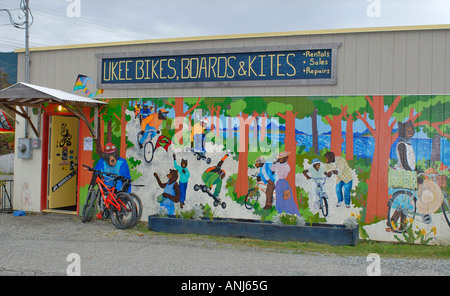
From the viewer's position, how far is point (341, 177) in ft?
28.9

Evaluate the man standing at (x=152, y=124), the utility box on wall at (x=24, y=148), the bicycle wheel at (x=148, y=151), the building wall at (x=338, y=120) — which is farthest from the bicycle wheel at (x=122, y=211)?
the utility box on wall at (x=24, y=148)

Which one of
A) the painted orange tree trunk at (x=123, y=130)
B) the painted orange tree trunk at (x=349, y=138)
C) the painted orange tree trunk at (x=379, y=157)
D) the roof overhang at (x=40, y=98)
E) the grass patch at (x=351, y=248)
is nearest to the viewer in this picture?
the grass patch at (x=351, y=248)

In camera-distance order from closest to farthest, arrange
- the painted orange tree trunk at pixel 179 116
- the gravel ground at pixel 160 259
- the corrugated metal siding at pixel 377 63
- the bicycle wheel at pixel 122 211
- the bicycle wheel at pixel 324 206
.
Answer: the gravel ground at pixel 160 259
the corrugated metal siding at pixel 377 63
the bicycle wheel at pixel 324 206
the bicycle wheel at pixel 122 211
the painted orange tree trunk at pixel 179 116

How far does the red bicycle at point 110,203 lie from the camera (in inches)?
368

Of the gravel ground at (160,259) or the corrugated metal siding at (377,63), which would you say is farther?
the corrugated metal siding at (377,63)

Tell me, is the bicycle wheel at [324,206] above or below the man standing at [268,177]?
below

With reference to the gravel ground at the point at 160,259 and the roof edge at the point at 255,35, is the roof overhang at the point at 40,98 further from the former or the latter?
the gravel ground at the point at 160,259

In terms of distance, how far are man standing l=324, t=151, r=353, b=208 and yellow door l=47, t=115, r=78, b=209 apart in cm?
673

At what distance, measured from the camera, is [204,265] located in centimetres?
650

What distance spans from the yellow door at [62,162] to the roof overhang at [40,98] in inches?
28.0

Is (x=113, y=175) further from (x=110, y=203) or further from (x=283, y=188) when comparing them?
(x=283, y=188)

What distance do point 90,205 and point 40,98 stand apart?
8.36ft
